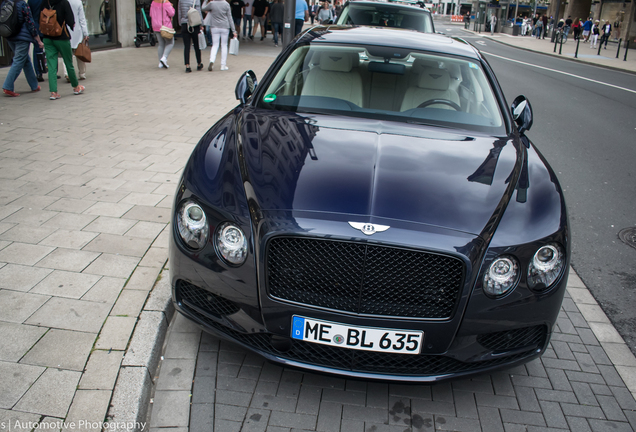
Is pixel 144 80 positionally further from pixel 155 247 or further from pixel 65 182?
pixel 155 247

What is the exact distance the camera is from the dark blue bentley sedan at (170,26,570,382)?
7.81ft

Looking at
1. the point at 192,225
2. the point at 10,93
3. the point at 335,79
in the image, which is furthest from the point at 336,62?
the point at 10,93

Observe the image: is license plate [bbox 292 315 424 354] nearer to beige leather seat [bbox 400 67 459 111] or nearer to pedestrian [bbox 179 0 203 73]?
beige leather seat [bbox 400 67 459 111]

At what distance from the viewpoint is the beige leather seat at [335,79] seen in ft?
12.5

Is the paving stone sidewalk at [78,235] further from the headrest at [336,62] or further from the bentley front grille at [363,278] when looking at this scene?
the headrest at [336,62]

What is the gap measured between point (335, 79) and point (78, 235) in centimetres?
227

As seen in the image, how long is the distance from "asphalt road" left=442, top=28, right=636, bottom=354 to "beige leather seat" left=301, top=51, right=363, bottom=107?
2313 mm

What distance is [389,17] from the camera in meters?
10.4

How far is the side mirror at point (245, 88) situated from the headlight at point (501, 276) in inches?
87.8

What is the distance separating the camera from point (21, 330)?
2885 millimetres

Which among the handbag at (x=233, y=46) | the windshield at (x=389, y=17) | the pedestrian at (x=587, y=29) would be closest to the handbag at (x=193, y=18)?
the handbag at (x=233, y=46)

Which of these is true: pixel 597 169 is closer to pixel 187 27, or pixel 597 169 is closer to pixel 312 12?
pixel 187 27

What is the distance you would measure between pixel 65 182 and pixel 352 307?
152 inches

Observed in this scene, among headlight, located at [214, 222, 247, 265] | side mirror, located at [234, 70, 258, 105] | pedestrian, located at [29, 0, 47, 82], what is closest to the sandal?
pedestrian, located at [29, 0, 47, 82]
